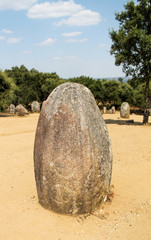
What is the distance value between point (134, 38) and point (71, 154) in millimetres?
18178

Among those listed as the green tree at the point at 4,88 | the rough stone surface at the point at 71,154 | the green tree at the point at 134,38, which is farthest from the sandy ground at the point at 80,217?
the green tree at the point at 4,88

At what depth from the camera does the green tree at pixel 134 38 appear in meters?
19.9

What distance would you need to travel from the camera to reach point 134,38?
20188 millimetres

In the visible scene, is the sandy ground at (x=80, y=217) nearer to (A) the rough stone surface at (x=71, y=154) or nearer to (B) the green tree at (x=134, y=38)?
(A) the rough stone surface at (x=71, y=154)

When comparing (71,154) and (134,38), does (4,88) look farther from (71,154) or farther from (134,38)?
(71,154)

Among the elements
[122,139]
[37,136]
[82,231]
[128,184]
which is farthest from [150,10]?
[82,231]

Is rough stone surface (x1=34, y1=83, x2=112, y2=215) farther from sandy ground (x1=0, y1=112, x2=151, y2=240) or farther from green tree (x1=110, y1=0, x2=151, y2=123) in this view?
green tree (x1=110, y1=0, x2=151, y2=123)

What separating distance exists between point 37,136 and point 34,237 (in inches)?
91.2

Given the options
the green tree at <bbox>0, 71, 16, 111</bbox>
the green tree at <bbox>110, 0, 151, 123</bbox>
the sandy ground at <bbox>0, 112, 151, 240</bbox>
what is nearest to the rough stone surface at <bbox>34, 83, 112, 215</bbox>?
the sandy ground at <bbox>0, 112, 151, 240</bbox>

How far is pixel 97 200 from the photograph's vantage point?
5461 mm

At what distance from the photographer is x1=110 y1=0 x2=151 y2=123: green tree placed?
65.2ft

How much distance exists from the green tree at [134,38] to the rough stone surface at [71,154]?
16.7 meters

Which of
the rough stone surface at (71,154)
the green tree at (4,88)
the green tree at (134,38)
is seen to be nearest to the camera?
the rough stone surface at (71,154)

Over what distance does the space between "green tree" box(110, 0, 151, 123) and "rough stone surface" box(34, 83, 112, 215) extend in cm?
1667
